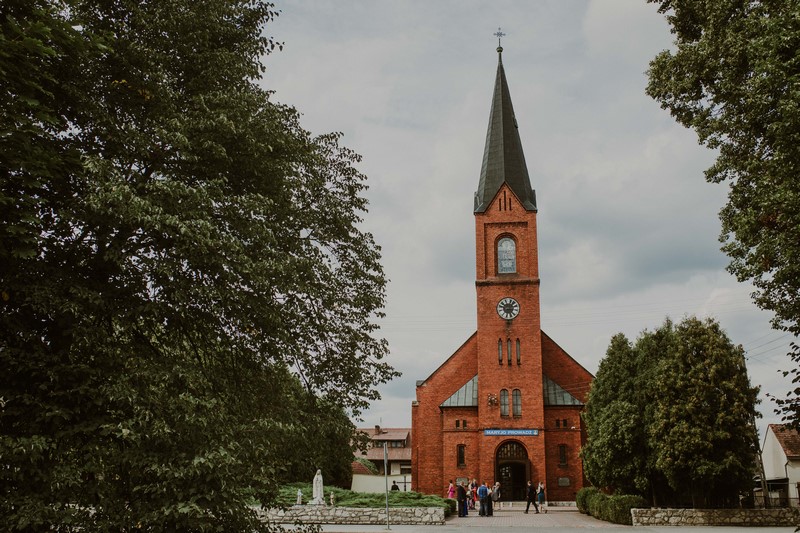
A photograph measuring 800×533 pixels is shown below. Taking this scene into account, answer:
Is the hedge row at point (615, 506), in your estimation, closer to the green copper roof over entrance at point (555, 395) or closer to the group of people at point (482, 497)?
the group of people at point (482, 497)

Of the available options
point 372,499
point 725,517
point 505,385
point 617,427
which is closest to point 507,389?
point 505,385

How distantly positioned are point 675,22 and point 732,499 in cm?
1779

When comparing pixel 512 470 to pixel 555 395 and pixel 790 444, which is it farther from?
pixel 790 444

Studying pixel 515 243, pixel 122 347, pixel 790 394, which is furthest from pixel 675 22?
pixel 515 243

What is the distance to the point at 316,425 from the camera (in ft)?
40.5

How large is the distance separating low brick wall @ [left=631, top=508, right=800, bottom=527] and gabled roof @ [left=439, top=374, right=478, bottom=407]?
19009mm

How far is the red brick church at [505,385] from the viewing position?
41.1m

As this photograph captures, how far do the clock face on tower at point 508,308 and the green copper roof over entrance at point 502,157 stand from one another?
19.9 feet

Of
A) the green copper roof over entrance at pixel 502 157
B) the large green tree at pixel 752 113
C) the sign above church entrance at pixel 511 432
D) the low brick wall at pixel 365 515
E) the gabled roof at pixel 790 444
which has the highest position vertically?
the green copper roof over entrance at pixel 502 157

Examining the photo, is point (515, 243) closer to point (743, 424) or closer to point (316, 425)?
point (743, 424)

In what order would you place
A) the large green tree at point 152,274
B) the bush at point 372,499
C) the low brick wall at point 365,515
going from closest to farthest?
the large green tree at point 152,274 → the low brick wall at point 365,515 → the bush at point 372,499

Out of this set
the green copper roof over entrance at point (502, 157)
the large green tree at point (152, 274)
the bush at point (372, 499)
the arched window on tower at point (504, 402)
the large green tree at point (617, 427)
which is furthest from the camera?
the green copper roof over entrance at point (502, 157)

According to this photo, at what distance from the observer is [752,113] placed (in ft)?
40.9

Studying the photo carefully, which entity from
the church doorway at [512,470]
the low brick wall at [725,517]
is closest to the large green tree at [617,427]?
the low brick wall at [725,517]
